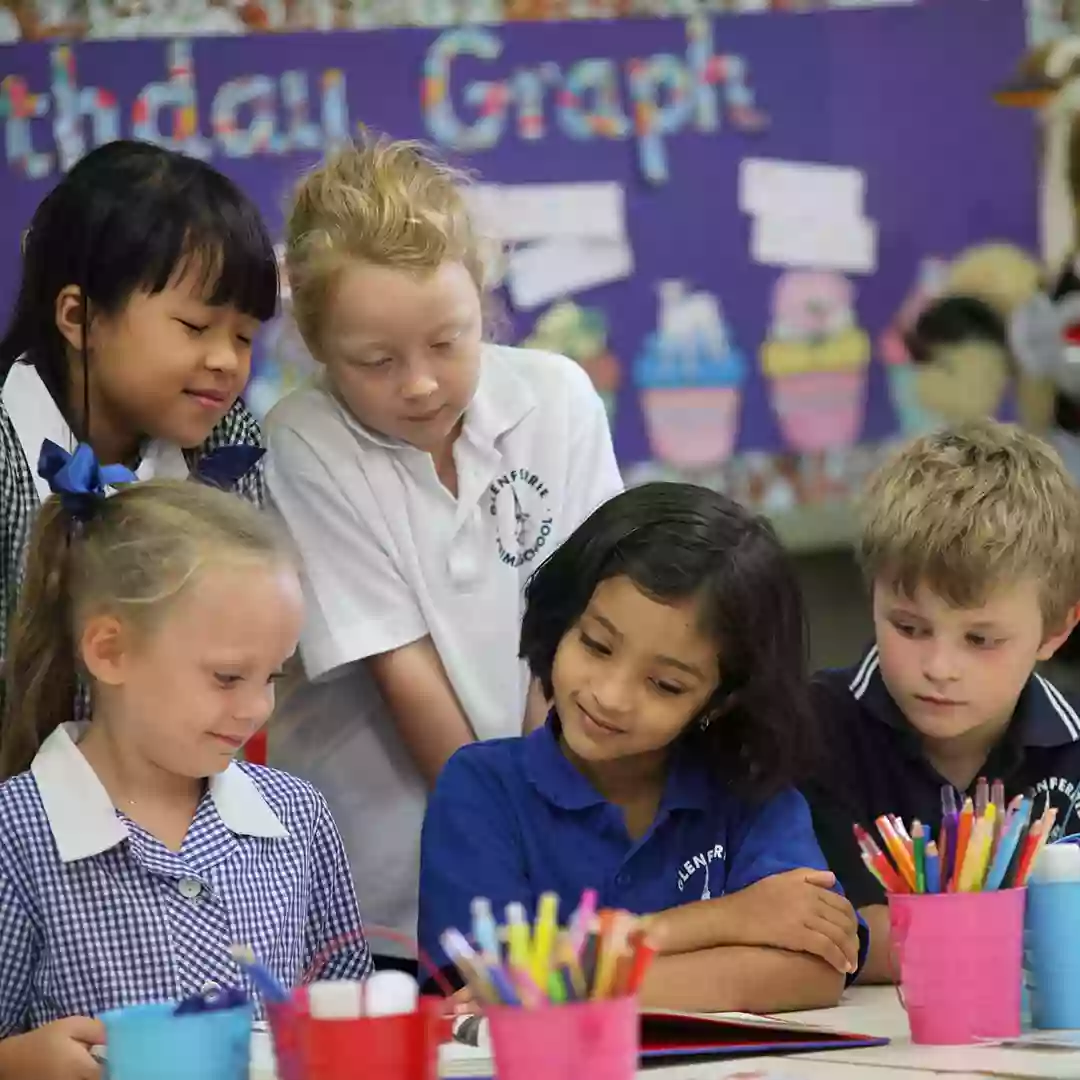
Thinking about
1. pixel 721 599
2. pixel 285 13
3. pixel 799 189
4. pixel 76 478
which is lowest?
pixel 721 599

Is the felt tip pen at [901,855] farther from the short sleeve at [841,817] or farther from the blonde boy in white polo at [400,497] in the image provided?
the blonde boy in white polo at [400,497]

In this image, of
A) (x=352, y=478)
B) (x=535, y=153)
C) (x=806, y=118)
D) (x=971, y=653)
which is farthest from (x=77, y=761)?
(x=806, y=118)

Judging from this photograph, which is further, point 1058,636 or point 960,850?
point 1058,636

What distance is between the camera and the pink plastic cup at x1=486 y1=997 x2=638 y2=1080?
94 centimetres

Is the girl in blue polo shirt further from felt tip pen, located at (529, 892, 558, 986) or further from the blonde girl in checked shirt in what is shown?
felt tip pen, located at (529, 892, 558, 986)

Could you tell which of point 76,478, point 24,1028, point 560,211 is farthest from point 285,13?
point 24,1028

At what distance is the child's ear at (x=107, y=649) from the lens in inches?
57.1

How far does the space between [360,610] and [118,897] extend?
0.52m

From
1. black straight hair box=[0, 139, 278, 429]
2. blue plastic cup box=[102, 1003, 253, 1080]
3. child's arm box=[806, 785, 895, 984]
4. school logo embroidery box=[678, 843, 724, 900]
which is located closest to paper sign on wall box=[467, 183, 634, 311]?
black straight hair box=[0, 139, 278, 429]

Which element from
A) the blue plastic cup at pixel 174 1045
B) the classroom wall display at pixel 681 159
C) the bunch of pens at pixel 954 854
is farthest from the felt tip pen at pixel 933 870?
the classroom wall display at pixel 681 159

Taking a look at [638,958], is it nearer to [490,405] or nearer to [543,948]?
[543,948]

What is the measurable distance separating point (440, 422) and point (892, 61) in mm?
1388

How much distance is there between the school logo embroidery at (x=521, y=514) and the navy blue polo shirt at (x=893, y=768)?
1.06 ft

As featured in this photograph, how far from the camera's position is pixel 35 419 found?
1.70 meters
